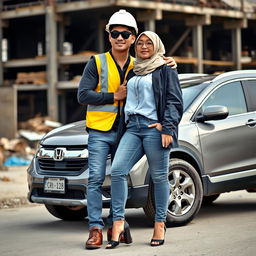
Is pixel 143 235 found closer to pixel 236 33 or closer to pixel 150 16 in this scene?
pixel 150 16

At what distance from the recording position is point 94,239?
23.3 ft

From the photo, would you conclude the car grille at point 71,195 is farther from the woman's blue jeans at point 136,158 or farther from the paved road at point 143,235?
the woman's blue jeans at point 136,158

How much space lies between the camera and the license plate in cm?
808

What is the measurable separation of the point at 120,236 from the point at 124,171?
601mm

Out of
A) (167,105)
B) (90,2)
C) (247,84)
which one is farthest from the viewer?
(90,2)

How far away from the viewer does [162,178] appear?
7.07m

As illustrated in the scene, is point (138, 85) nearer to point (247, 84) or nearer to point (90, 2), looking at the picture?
point (247, 84)

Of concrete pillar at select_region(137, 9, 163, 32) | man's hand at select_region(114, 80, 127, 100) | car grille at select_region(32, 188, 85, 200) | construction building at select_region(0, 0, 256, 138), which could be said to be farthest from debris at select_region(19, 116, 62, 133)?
man's hand at select_region(114, 80, 127, 100)

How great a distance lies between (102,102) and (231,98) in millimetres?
2412

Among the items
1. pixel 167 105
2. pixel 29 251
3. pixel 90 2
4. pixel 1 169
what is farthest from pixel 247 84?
pixel 90 2

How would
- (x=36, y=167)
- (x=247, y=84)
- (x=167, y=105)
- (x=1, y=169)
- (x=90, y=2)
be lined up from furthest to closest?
(x=90, y=2) → (x=1, y=169) → (x=247, y=84) → (x=36, y=167) → (x=167, y=105)

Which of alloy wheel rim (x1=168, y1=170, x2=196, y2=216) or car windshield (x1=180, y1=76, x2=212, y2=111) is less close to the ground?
car windshield (x1=180, y1=76, x2=212, y2=111)

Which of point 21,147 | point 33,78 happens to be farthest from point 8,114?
point 33,78

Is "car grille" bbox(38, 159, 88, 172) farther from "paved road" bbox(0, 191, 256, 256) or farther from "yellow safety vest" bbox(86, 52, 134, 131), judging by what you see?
"yellow safety vest" bbox(86, 52, 134, 131)
